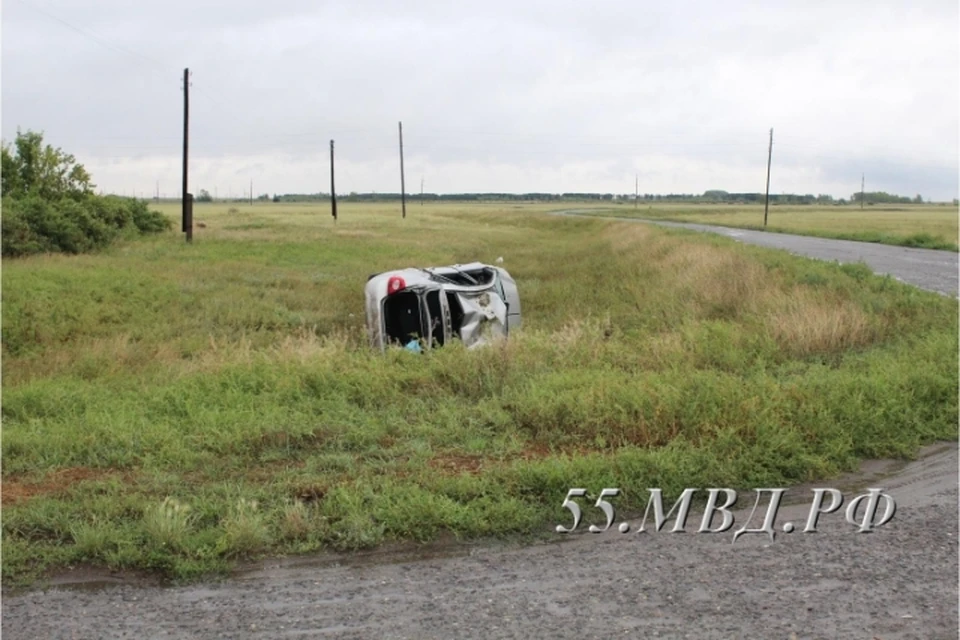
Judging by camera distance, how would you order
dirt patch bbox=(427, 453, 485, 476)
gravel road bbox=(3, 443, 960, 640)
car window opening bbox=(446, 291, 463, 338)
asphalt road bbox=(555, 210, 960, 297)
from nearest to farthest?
1. gravel road bbox=(3, 443, 960, 640)
2. dirt patch bbox=(427, 453, 485, 476)
3. car window opening bbox=(446, 291, 463, 338)
4. asphalt road bbox=(555, 210, 960, 297)

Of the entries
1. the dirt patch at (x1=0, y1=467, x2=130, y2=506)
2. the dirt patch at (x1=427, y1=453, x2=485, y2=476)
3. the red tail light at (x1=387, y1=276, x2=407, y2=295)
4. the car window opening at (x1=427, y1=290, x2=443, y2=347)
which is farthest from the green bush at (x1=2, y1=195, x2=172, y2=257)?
the dirt patch at (x1=427, y1=453, x2=485, y2=476)

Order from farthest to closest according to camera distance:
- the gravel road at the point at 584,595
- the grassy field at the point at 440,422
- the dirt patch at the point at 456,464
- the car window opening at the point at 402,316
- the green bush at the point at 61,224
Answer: the green bush at the point at 61,224 < the car window opening at the point at 402,316 < the dirt patch at the point at 456,464 < the grassy field at the point at 440,422 < the gravel road at the point at 584,595

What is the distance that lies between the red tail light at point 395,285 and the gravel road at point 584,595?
24.3ft

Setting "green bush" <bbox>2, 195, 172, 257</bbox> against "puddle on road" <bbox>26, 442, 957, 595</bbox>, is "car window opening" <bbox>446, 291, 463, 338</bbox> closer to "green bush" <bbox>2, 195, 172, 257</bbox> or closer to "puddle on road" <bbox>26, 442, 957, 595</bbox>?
"puddle on road" <bbox>26, 442, 957, 595</bbox>

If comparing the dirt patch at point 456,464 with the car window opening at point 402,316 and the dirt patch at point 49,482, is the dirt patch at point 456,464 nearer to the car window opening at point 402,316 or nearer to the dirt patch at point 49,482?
the dirt patch at point 49,482

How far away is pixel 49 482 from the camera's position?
18.9ft

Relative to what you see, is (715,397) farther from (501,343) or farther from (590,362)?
(501,343)

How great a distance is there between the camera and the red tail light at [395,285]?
11836 millimetres

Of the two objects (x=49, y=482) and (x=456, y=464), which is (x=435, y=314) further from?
(x=49, y=482)

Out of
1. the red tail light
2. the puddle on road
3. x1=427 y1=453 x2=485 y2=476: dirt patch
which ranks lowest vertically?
Result: the puddle on road

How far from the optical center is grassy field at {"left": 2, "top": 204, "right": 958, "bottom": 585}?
4.86 meters

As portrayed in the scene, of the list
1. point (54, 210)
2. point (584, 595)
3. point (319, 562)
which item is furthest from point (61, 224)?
point (584, 595)

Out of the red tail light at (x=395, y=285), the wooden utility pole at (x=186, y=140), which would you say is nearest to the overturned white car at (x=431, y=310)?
the red tail light at (x=395, y=285)

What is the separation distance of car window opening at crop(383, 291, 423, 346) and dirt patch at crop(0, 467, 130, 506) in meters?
6.67
